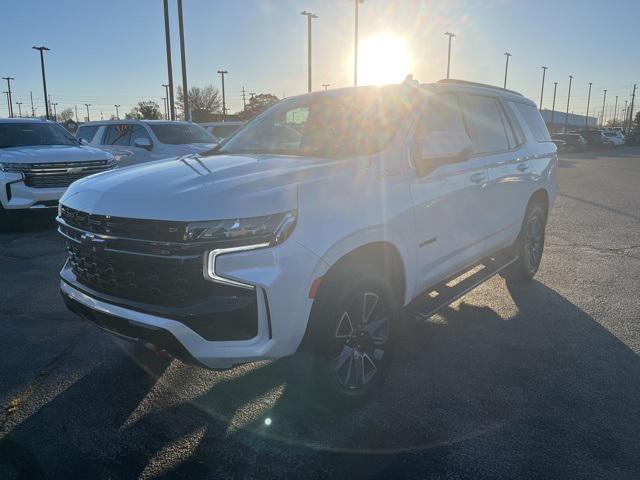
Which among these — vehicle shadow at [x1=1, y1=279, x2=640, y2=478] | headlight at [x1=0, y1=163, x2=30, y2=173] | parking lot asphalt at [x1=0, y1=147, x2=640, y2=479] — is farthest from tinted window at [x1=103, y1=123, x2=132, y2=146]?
vehicle shadow at [x1=1, y1=279, x2=640, y2=478]

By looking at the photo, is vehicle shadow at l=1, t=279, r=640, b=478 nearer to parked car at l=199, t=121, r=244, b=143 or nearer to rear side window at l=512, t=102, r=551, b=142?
rear side window at l=512, t=102, r=551, b=142

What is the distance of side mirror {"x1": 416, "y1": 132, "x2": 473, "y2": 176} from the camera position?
3.32 m

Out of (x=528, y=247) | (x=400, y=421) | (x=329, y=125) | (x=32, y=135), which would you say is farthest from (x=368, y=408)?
(x=32, y=135)

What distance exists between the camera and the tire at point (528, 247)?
5.31 meters

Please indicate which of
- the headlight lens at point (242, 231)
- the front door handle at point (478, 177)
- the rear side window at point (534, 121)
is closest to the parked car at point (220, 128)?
the rear side window at point (534, 121)

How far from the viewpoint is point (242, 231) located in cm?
245

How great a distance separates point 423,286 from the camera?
3.64m

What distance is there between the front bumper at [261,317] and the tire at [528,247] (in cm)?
337

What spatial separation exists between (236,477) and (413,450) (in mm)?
927

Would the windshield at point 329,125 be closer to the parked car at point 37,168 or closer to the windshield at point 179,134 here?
the parked car at point 37,168

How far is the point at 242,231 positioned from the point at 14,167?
23.2ft

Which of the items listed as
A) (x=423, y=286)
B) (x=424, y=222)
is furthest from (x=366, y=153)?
(x=423, y=286)

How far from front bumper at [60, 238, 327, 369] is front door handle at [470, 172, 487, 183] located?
1.95m

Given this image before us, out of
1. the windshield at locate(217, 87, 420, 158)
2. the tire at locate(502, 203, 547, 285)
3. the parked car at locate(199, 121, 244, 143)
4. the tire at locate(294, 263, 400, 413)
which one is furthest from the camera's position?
the parked car at locate(199, 121, 244, 143)
